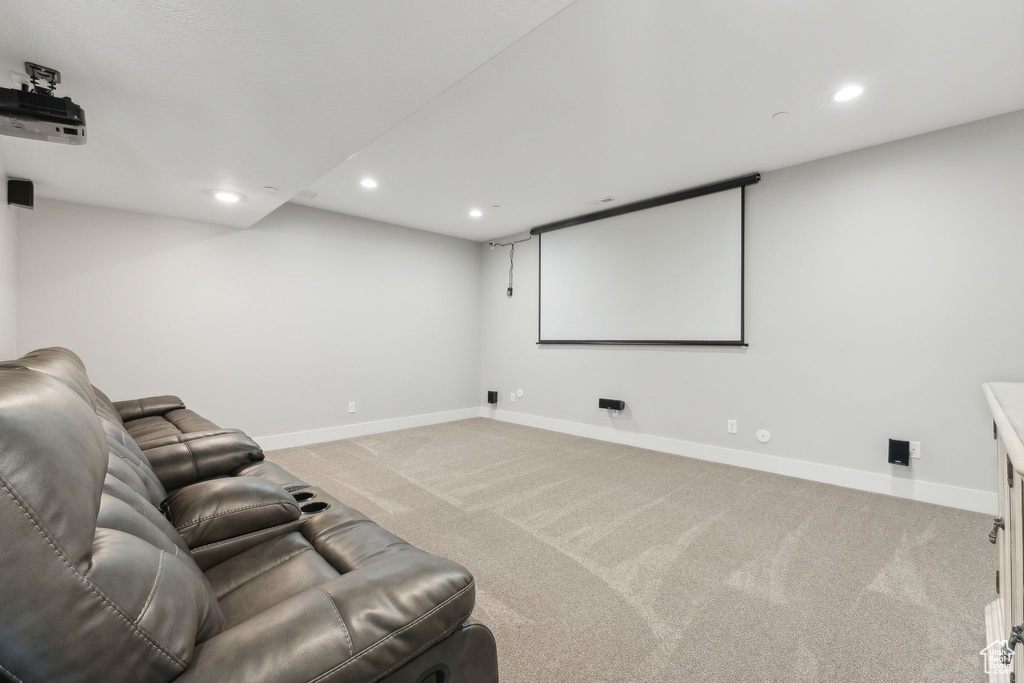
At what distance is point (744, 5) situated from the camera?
6.01 ft

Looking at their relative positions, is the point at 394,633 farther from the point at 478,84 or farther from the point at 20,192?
the point at 20,192

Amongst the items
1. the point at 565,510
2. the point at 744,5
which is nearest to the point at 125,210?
the point at 565,510

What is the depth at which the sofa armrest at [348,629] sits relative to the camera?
674mm

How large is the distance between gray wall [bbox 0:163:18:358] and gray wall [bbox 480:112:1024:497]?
199 inches

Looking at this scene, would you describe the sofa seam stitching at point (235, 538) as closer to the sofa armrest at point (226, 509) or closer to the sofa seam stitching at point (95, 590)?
the sofa armrest at point (226, 509)

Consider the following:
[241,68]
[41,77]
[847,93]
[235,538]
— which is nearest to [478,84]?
[241,68]

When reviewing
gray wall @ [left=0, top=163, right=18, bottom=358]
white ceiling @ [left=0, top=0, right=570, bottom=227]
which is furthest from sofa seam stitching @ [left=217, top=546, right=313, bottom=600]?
gray wall @ [left=0, top=163, right=18, bottom=358]

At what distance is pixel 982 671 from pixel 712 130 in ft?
9.66

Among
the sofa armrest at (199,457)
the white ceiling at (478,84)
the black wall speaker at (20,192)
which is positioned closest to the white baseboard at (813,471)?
the white ceiling at (478,84)

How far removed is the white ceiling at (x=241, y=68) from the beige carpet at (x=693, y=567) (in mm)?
2255

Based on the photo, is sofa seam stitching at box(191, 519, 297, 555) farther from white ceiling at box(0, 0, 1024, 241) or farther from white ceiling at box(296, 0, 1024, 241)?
white ceiling at box(296, 0, 1024, 241)

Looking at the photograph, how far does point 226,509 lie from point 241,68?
5.47 ft

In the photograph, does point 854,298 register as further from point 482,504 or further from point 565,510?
point 482,504

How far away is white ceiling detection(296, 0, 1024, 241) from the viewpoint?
1926mm
